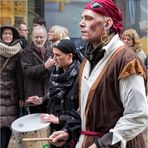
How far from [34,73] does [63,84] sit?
4.72 feet

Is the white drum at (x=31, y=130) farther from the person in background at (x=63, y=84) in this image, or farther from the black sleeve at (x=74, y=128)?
the black sleeve at (x=74, y=128)

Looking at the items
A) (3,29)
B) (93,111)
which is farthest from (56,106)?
(3,29)

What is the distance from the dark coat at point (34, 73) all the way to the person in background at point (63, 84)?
3.65 ft

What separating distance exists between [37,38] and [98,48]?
3194mm

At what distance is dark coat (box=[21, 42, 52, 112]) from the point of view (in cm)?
542

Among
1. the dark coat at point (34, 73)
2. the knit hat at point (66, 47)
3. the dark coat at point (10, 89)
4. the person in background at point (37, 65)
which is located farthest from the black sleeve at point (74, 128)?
the dark coat at point (10, 89)

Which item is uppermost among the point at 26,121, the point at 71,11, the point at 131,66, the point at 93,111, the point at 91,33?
the point at 71,11

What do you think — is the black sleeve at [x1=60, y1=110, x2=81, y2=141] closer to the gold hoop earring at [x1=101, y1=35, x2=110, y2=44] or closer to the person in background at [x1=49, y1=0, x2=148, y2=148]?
the person in background at [x1=49, y1=0, x2=148, y2=148]

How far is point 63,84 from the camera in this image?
4.02 meters

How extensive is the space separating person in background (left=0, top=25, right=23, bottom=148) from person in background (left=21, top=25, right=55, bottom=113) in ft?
0.40

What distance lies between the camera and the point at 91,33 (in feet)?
8.46

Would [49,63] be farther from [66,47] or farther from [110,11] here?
[110,11]

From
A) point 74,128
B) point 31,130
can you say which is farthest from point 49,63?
point 74,128

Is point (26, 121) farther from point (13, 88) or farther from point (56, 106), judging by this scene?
point (13, 88)
